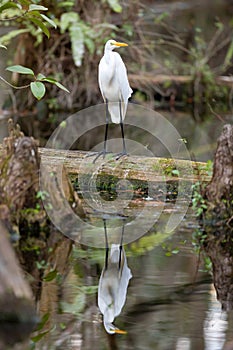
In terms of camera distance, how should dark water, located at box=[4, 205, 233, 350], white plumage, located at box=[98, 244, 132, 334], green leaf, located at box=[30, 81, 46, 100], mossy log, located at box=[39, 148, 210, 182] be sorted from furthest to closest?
mossy log, located at box=[39, 148, 210, 182] → white plumage, located at box=[98, 244, 132, 334] → green leaf, located at box=[30, 81, 46, 100] → dark water, located at box=[4, 205, 233, 350]

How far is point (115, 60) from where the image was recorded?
529 centimetres

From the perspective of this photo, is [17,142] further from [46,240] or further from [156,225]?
[156,225]

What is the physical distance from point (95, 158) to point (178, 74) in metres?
5.93

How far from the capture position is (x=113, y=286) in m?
4.34

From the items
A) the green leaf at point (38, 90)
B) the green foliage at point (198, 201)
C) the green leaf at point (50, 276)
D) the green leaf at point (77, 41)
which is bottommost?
the green leaf at point (77, 41)

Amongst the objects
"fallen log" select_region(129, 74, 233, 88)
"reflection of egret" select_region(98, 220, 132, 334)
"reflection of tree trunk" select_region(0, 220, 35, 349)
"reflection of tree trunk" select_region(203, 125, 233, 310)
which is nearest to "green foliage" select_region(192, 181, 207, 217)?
"reflection of tree trunk" select_region(203, 125, 233, 310)

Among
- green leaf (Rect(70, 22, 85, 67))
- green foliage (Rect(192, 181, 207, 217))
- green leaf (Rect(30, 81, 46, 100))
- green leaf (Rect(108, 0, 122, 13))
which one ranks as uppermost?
green leaf (Rect(30, 81, 46, 100))

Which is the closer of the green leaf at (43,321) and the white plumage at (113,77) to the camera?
the green leaf at (43,321)

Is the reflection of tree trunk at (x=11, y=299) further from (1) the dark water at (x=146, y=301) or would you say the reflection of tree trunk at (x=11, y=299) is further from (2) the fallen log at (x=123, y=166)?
(2) the fallen log at (x=123, y=166)

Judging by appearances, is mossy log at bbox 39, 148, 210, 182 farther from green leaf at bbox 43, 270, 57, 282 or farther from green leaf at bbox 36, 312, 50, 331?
green leaf at bbox 36, 312, 50, 331

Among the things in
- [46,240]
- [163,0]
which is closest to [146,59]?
[46,240]

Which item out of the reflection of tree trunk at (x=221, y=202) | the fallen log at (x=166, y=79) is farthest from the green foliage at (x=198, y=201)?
the fallen log at (x=166, y=79)

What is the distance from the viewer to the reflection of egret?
12.7ft

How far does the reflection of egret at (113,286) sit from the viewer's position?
3.87 m
